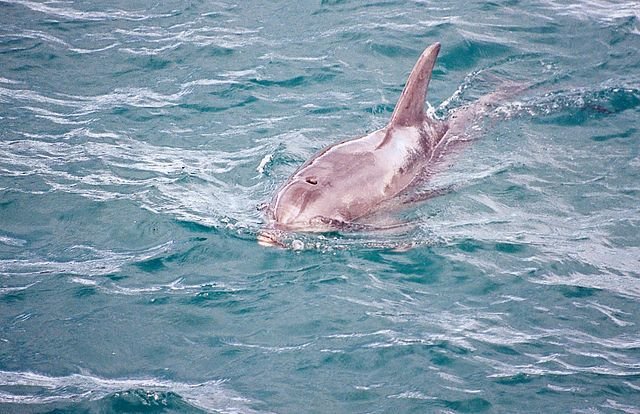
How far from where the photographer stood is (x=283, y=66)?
15766 millimetres

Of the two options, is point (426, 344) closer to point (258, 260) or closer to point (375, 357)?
point (375, 357)

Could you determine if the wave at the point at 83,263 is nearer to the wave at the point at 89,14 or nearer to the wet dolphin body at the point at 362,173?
the wet dolphin body at the point at 362,173

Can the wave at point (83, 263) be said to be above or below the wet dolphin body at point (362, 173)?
below

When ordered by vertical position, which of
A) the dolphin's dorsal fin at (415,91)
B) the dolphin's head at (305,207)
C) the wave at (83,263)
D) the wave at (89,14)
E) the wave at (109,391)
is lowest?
the wave at (109,391)

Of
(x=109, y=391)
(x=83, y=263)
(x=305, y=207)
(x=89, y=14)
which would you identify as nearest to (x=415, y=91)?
(x=305, y=207)

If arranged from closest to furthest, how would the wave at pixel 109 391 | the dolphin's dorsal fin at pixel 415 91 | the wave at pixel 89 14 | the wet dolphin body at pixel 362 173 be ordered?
the wave at pixel 109 391
the wet dolphin body at pixel 362 173
the dolphin's dorsal fin at pixel 415 91
the wave at pixel 89 14

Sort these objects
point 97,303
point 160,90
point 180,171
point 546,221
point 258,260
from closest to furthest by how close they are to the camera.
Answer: point 97,303, point 258,260, point 546,221, point 180,171, point 160,90

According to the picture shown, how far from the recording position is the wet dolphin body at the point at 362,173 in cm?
986

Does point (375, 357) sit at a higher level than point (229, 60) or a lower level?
lower

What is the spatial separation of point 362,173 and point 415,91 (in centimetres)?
189

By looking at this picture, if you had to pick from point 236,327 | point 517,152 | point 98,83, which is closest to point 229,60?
point 98,83

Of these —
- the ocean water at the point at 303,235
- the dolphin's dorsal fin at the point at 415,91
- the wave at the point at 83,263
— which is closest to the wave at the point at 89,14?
the ocean water at the point at 303,235

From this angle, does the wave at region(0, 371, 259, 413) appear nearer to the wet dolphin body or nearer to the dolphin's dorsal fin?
the wet dolphin body

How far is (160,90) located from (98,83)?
1.26 m
